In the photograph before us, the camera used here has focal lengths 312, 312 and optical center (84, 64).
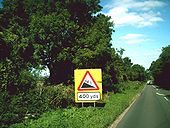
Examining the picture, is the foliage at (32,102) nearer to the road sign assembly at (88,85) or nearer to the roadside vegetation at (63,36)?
the road sign assembly at (88,85)

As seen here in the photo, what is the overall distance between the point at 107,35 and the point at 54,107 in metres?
18.6

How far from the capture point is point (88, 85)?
13.8 meters

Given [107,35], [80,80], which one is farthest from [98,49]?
[80,80]

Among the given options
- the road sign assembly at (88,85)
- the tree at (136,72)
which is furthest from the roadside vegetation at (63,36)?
the tree at (136,72)

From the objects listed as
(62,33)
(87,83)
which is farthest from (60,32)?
(87,83)

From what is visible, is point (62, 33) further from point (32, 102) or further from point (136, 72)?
point (136, 72)

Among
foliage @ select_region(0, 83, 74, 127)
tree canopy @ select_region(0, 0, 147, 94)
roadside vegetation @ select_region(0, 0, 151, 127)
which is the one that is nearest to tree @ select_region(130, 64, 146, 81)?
roadside vegetation @ select_region(0, 0, 151, 127)

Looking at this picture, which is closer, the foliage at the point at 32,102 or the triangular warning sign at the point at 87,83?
the triangular warning sign at the point at 87,83

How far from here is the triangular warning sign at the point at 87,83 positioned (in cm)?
1374

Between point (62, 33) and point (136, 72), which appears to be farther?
point (136, 72)

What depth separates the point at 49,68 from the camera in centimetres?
4025

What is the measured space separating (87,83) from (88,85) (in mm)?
104

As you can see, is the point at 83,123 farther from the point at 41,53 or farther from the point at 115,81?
the point at 115,81

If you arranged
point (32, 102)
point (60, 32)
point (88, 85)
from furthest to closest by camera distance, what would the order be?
point (60, 32)
point (32, 102)
point (88, 85)
